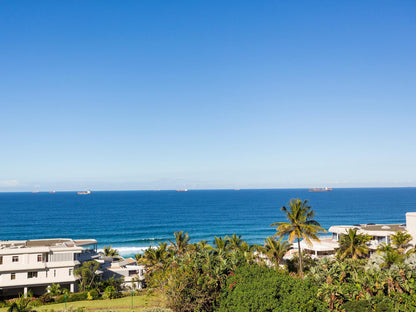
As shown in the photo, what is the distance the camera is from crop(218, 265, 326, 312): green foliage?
2655 centimetres

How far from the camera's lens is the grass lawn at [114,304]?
34594mm

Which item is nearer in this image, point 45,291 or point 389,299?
point 389,299

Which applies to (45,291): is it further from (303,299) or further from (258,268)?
(303,299)

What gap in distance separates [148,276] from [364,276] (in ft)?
93.6

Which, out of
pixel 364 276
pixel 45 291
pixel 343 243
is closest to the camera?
pixel 364 276

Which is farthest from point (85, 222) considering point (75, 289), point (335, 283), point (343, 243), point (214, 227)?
point (335, 283)

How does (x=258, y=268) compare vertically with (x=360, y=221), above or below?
above

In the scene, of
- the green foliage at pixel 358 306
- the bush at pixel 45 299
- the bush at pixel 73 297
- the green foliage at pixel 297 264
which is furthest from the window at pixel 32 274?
the green foliage at pixel 358 306

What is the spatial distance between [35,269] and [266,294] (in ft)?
105

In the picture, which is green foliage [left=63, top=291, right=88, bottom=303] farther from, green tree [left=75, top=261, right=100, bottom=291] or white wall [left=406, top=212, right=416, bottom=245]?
white wall [left=406, top=212, right=416, bottom=245]

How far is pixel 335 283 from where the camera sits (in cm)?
2973

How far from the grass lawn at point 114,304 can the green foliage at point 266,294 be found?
7.71m

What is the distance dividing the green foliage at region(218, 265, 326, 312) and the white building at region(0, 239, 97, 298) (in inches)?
955

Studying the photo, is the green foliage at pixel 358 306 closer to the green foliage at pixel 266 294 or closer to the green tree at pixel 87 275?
the green foliage at pixel 266 294
